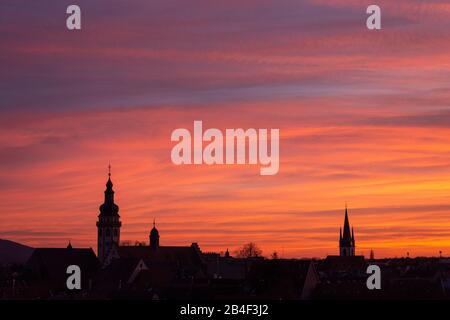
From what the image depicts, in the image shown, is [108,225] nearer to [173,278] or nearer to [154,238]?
[154,238]

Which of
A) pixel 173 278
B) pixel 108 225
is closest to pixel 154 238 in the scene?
pixel 108 225

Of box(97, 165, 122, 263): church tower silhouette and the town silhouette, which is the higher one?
box(97, 165, 122, 263): church tower silhouette

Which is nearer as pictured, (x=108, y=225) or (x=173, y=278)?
(x=173, y=278)

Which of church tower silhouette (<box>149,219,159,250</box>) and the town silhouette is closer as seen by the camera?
the town silhouette

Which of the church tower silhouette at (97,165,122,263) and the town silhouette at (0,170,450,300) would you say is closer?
the town silhouette at (0,170,450,300)

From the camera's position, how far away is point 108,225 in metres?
176

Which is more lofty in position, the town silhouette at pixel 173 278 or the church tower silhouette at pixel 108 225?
the church tower silhouette at pixel 108 225

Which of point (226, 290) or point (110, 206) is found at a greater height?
point (110, 206)

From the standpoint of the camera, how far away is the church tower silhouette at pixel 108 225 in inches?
6929

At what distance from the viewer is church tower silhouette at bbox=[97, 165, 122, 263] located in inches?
6929
